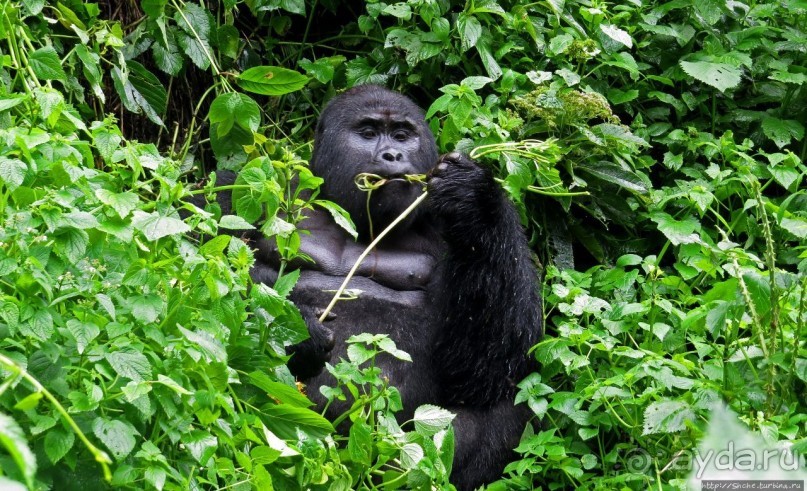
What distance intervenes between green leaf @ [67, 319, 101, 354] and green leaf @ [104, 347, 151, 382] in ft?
0.17

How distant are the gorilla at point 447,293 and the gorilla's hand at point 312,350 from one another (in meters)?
A: 0.19

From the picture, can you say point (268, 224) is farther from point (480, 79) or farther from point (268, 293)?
point (480, 79)

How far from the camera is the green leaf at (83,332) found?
7.75 feet

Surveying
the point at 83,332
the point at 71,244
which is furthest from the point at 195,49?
the point at 83,332

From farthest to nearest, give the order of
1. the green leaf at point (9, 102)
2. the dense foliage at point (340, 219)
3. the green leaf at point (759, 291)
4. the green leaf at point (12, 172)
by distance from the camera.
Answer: the green leaf at point (759, 291) < the green leaf at point (9, 102) < the green leaf at point (12, 172) < the dense foliage at point (340, 219)

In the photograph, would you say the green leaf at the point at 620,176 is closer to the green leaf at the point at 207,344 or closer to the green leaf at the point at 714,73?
the green leaf at the point at 714,73

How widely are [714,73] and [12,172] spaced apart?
139 inches

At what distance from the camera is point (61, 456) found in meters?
2.22

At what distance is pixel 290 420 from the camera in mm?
2930

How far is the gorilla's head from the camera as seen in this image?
441 cm

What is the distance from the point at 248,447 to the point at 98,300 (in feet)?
1.98

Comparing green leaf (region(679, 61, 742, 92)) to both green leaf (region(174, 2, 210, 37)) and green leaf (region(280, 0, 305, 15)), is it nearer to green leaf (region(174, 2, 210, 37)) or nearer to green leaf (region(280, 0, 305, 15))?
green leaf (region(280, 0, 305, 15))

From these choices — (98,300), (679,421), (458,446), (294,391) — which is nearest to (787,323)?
(679,421)

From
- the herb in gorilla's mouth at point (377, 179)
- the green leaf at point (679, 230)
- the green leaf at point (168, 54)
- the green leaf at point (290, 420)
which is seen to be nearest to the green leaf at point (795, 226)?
the green leaf at point (679, 230)
